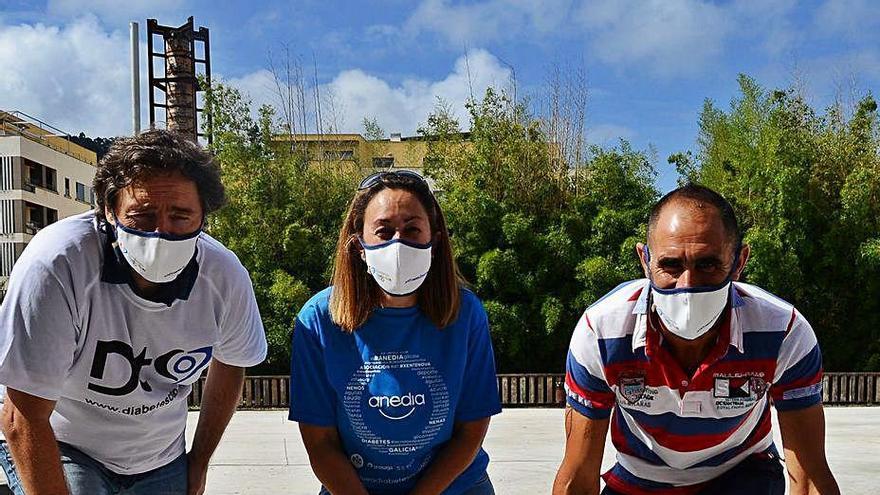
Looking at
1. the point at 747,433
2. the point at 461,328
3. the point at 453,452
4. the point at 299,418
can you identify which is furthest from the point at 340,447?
the point at 747,433

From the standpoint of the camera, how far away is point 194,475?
2.87 m

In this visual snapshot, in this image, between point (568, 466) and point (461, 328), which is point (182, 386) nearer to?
point (461, 328)

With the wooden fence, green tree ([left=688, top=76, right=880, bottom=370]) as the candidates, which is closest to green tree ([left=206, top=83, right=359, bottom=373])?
the wooden fence

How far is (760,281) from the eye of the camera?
12.9 m

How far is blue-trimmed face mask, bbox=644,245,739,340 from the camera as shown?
96.3 inches

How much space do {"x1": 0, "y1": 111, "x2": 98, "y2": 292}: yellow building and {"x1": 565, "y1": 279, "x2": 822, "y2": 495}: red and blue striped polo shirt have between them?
3984 centimetres

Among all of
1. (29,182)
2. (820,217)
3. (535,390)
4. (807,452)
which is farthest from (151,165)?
(29,182)

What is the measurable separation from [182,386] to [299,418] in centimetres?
43

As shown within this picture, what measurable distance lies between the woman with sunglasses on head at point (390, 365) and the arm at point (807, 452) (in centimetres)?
100

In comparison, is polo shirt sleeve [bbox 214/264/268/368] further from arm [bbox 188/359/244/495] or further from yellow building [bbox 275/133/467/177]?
yellow building [bbox 275/133/467/177]

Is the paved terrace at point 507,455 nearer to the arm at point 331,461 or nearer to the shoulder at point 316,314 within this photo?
the arm at point 331,461

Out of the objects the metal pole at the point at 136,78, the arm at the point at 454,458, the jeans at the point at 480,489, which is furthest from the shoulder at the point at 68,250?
the metal pole at the point at 136,78

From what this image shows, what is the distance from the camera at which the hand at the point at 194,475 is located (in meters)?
2.86

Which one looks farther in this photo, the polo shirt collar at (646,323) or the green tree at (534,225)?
the green tree at (534,225)
